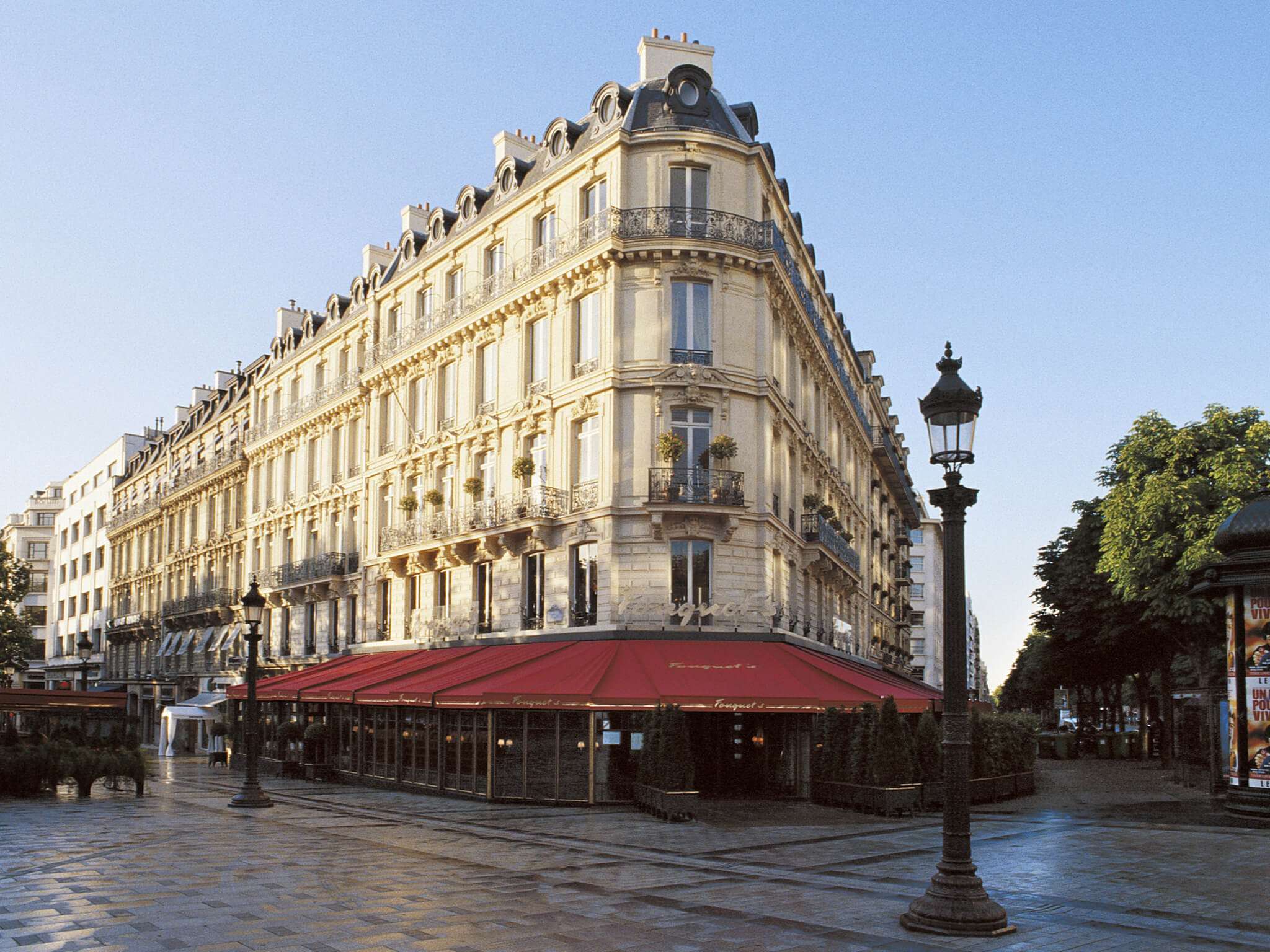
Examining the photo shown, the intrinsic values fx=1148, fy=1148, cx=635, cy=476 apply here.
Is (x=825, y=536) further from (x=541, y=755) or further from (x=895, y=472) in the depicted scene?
(x=895, y=472)

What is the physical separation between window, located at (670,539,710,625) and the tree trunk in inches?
866

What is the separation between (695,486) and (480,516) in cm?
694

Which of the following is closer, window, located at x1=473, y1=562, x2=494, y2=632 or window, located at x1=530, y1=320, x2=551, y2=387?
window, located at x1=530, y1=320, x2=551, y2=387

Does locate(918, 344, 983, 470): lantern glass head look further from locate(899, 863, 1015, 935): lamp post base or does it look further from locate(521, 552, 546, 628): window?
locate(521, 552, 546, 628): window

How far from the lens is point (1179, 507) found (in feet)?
115

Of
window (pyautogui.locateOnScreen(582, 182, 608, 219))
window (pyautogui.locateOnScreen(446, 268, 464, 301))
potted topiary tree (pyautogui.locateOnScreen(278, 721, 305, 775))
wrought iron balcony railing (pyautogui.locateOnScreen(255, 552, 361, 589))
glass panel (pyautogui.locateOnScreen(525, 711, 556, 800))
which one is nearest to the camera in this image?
glass panel (pyautogui.locateOnScreen(525, 711, 556, 800))

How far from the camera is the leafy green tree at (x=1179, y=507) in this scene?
34.4 metres

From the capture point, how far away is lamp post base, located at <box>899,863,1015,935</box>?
10625 mm

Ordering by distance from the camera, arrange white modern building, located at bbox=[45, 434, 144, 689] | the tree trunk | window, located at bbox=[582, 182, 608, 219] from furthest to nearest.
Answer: white modern building, located at bbox=[45, 434, 144, 689]
the tree trunk
window, located at bbox=[582, 182, 608, 219]

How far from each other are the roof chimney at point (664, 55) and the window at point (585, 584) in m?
12.6

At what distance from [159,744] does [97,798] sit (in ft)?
74.8

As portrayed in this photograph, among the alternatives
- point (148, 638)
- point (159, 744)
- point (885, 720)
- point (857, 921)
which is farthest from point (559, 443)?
point (148, 638)

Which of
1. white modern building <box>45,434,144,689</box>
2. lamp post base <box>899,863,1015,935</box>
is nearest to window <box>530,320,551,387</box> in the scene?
lamp post base <box>899,863,1015,935</box>

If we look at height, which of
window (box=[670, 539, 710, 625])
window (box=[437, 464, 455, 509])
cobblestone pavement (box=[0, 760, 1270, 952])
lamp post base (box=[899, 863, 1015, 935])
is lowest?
cobblestone pavement (box=[0, 760, 1270, 952])
